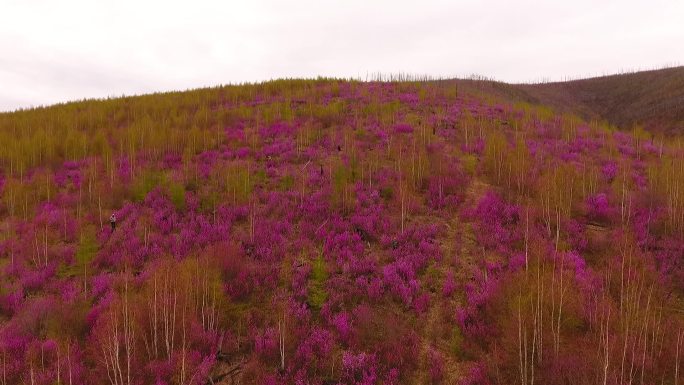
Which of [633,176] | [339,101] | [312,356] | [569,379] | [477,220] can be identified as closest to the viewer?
[569,379]

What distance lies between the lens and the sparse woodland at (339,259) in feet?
15.8

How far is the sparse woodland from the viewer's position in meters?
4.82

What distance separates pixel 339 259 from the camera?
705cm

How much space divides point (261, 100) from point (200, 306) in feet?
54.1

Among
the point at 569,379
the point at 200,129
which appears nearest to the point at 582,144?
the point at 569,379

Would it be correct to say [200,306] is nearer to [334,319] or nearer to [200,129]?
[334,319]

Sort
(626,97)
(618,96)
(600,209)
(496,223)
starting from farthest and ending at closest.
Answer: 1. (618,96)
2. (626,97)
3. (600,209)
4. (496,223)

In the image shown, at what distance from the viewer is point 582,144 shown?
13688 millimetres

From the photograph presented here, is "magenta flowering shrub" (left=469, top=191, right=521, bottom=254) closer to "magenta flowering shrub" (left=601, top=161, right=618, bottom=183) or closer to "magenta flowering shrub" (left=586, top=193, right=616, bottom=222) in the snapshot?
"magenta flowering shrub" (left=586, top=193, right=616, bottom=222)

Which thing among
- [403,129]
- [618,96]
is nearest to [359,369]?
[403,129]

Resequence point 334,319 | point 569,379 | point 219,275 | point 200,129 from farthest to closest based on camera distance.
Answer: point 200,129
point 219,275
point 334,319
point 569,379

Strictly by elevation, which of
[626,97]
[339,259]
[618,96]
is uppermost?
[618,96]

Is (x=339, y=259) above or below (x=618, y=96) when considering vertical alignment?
below

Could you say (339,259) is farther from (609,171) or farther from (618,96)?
(618,96)
